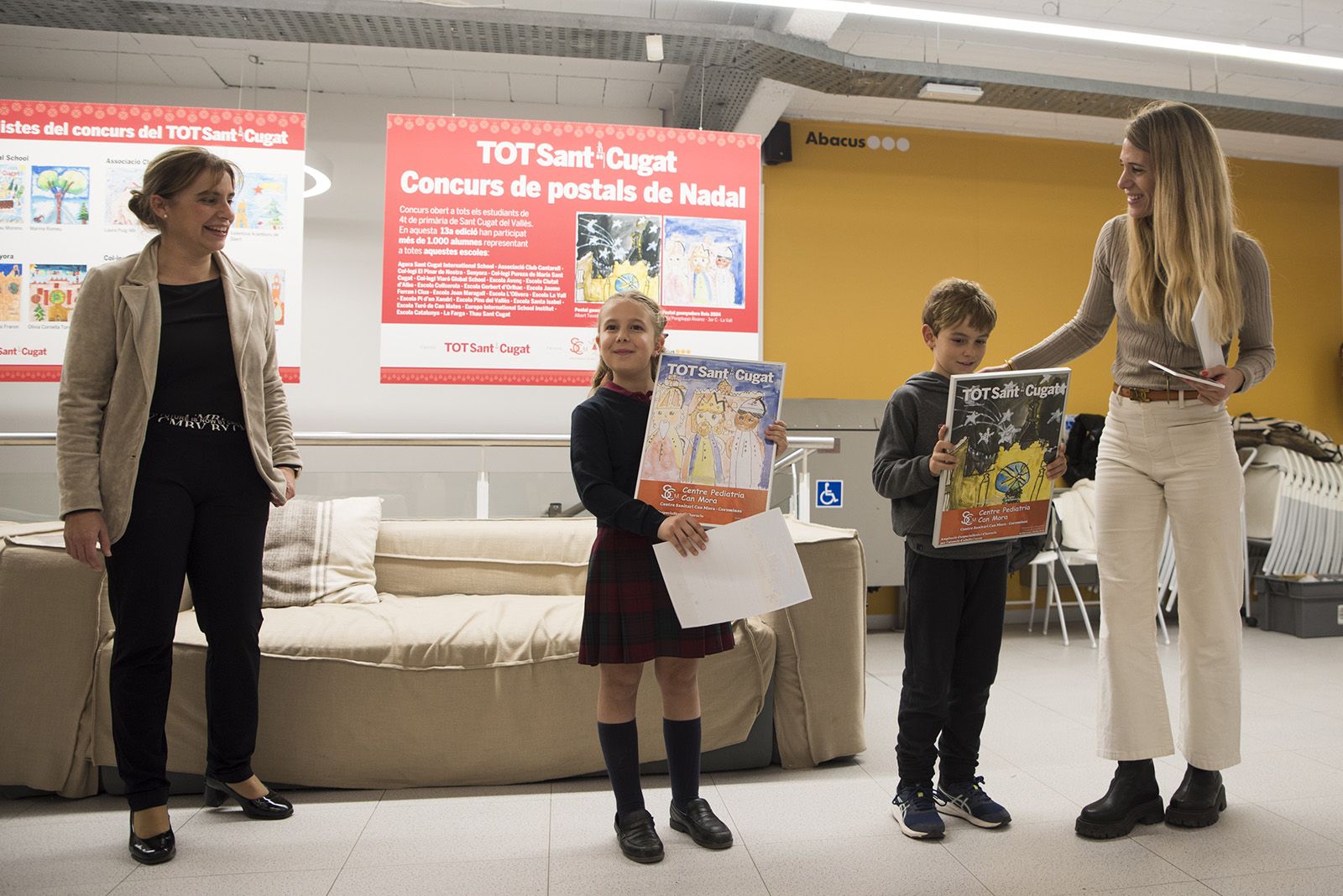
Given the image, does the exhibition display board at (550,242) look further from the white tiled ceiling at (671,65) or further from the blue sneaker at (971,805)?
the blue sneaker at (971,805)

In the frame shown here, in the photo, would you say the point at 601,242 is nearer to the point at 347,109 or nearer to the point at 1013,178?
the point at 347,109

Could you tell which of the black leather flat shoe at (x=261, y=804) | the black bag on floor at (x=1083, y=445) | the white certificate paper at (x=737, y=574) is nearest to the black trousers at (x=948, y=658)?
the white certificate paper at (x=737, y=574)

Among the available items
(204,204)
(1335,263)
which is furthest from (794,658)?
(1335,263)

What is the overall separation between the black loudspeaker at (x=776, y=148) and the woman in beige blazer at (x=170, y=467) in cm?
393

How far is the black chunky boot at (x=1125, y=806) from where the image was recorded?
1908 mm

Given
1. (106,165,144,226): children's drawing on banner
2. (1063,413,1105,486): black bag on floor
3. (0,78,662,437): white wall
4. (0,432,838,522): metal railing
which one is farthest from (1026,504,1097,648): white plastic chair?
(106,165,144,226): children's drawing on banner

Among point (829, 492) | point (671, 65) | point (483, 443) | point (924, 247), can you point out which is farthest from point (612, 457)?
point (924, 247)

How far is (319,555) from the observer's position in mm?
2697

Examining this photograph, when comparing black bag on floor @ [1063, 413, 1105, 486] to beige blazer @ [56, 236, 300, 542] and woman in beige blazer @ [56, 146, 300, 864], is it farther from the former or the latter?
beige blazer @ [56, 236, 300, 542]

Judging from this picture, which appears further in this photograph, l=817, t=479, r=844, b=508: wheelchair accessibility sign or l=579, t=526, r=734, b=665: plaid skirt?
l=817, t=479, r=844, b=508: wheelchair accessibility sign

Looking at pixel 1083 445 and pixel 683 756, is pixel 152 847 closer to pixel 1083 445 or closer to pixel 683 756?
pixel 683 756

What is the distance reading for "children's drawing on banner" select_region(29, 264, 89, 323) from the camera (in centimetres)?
359

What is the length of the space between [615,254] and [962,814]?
2.66 metres

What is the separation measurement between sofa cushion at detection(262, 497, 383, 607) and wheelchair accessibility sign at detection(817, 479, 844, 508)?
281 cm
